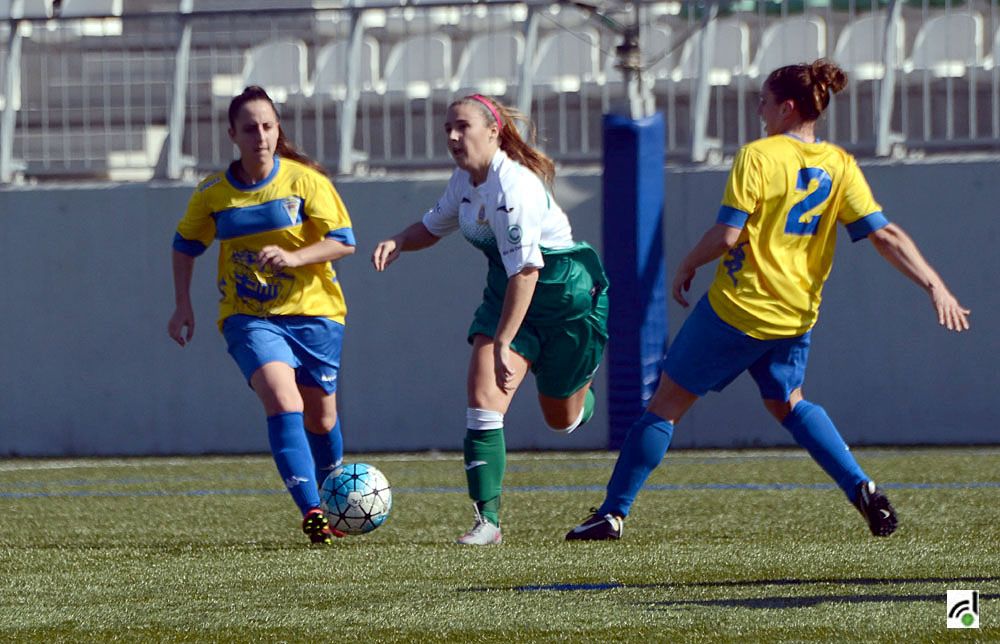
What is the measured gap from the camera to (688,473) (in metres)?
9.47

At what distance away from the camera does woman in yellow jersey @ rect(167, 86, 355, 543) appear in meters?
6.36

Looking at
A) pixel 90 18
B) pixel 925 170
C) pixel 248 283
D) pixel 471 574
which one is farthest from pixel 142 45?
pixel 471 574

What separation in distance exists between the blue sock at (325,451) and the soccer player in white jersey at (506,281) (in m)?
0.78

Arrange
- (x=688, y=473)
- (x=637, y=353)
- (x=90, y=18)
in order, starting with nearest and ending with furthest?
(x=688, y=473) → (x=637, y=353) → (x=90, y=18)

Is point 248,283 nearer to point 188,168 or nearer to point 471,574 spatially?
point 471,574

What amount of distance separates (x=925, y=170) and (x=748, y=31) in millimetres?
1837

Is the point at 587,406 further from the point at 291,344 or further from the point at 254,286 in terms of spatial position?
the point at 254,286

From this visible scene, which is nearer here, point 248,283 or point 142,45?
point 248,283

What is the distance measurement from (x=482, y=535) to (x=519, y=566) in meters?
0.77

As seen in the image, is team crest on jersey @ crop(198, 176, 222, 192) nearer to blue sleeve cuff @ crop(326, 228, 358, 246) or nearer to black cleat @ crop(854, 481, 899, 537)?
blue sleeve cuff @ crop(326, 228, 358, 246)

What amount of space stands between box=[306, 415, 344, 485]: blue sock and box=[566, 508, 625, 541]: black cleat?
3.83ft

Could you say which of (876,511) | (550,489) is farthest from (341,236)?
(550,489)

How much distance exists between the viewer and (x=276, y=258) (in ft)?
20.6

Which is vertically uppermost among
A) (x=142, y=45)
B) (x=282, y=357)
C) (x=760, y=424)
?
(x=142, y=45)
